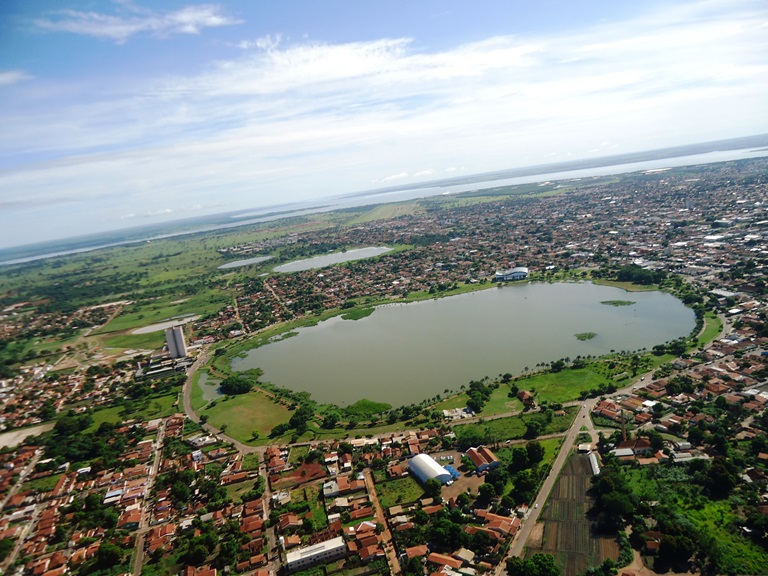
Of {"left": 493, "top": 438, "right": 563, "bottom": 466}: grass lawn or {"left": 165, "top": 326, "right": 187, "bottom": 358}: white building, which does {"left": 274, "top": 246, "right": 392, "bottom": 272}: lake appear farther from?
{"left": 493, "top": 438, "right": 563, "bottom": 466}: grass lawn

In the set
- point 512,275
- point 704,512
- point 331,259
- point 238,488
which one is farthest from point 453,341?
point 331,259

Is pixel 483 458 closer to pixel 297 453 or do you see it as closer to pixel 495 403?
pixel 495 403

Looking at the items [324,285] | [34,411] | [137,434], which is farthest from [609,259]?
[34,411]

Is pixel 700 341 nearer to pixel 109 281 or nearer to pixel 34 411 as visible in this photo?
pixel 34 411

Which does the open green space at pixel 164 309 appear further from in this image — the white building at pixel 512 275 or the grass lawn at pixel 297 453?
the white building at pixel 512 275

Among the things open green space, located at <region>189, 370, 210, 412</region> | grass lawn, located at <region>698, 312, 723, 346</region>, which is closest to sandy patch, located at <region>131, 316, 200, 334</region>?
open green space, located at <region>189, 370, 210, 412</region>

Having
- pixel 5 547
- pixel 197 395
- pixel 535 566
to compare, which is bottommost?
pixel 197 395

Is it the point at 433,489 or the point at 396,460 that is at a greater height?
the point at 433,489
